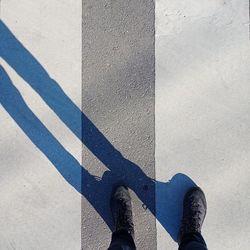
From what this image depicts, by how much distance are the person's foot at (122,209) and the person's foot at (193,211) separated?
448mm

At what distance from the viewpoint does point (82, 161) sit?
3.45 meters

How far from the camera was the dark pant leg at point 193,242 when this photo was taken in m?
3.10

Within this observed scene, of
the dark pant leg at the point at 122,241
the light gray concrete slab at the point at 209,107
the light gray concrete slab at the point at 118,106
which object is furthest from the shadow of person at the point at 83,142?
the dark pant leg at the point at 122,241

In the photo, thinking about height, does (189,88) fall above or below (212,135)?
above

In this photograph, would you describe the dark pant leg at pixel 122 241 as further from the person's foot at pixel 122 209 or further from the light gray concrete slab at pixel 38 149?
the light gray concrete slab at pixel 38 149

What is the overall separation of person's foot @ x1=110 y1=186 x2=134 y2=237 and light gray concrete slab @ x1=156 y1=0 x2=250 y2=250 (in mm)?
286

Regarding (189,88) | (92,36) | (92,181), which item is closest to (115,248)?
(92,181)

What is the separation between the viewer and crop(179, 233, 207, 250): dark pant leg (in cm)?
310

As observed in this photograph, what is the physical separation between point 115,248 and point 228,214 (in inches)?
40.2

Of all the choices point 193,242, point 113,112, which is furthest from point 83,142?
point 193,242

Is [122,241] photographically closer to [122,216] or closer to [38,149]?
[122,216]

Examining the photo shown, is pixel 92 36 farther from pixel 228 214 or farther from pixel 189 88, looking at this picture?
pixel 228 214

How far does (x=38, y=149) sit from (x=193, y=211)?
1.43m

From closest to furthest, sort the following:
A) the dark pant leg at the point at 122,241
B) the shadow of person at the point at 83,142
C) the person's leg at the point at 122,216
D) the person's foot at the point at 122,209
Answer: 1. the dark pant leg at the point at 122,241
2. the person's leg at the point at 122,216
3. the person's foot at the point at 122,209
4. the shadow of person at the point at 83,142
